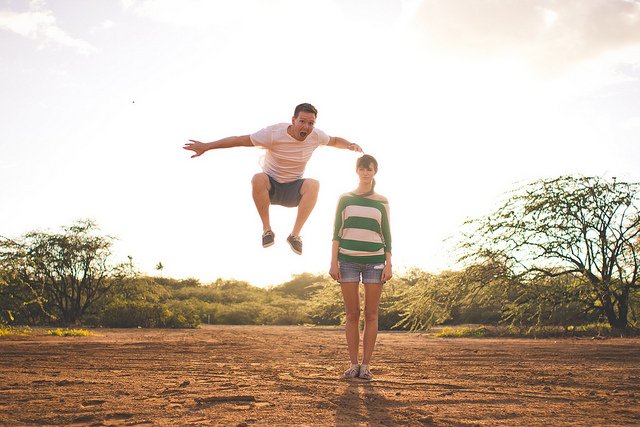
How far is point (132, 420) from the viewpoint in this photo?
11.6 ft

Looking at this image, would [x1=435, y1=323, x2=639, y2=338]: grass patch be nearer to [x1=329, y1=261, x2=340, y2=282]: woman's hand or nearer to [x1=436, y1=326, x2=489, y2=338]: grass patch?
[x1=436, y1=326, x2=489, y2=338]: grass patch

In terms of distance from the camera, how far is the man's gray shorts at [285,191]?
21.4 feet

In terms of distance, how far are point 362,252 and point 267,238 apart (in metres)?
1.26

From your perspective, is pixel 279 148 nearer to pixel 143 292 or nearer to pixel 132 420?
pixel 132 420

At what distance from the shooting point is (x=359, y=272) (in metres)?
5.90

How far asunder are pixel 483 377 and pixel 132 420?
360 cm

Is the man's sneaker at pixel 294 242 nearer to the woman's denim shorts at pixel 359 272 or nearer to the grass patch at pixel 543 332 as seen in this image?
the woman's denim shorts at pixel 359 272

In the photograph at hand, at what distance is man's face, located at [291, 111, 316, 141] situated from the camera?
617 centimetres

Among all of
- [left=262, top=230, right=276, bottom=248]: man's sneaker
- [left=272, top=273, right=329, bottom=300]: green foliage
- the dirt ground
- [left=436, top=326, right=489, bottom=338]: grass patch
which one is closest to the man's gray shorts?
[left=262, top=230, right=276, bottom=248]: man's sneaker

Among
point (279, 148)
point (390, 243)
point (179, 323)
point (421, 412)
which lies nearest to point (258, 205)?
point (279, 148)

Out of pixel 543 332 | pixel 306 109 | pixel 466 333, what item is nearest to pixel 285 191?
pixel 306 109

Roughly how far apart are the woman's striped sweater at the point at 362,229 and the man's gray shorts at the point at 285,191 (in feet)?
2.53

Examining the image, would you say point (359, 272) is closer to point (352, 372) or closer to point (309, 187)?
point (352, 372)

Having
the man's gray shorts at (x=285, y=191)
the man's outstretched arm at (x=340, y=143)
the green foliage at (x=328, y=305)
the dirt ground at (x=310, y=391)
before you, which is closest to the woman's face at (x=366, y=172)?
the man's outstretched arm at (x=340, y=143)
